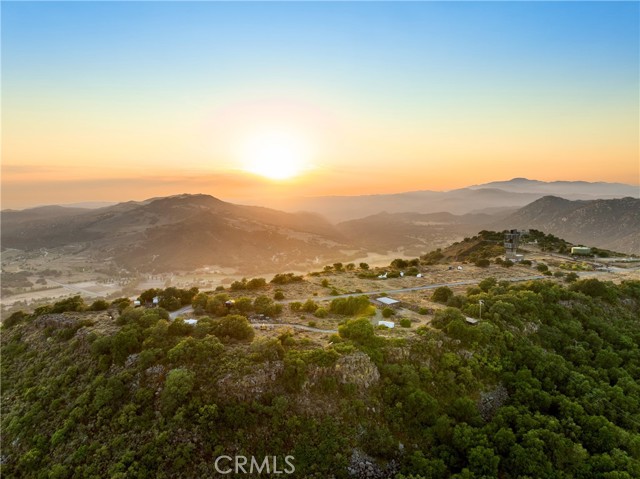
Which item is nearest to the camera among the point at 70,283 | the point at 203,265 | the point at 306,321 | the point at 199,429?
the point at 199,429

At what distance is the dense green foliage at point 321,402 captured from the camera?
22.6 meters

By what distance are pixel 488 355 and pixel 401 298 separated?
1443 cm

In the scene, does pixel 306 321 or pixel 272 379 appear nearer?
pixel 272 379

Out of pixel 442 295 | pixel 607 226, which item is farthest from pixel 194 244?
pixel 607 226

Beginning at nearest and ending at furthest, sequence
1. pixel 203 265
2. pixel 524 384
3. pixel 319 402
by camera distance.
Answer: pixel 319 402
pixel 524 384
pixel 203 265

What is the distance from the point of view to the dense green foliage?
890 inches

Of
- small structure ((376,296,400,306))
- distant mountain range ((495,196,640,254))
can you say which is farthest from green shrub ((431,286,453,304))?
distant mountain range ((495,196,640,254))

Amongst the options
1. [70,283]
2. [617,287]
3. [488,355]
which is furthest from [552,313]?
[70,283]

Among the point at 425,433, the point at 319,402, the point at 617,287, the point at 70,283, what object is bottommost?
the point at 70,283

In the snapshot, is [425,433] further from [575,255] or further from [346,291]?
[575,255]

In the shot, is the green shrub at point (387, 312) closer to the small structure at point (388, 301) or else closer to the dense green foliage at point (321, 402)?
the small structure at point (388, 301)

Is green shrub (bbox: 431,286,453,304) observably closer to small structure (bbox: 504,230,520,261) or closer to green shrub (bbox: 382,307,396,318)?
green shrub (bbox: 382,307,396,318)

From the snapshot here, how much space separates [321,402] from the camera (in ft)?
81.9

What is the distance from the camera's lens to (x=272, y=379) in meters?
25.7
